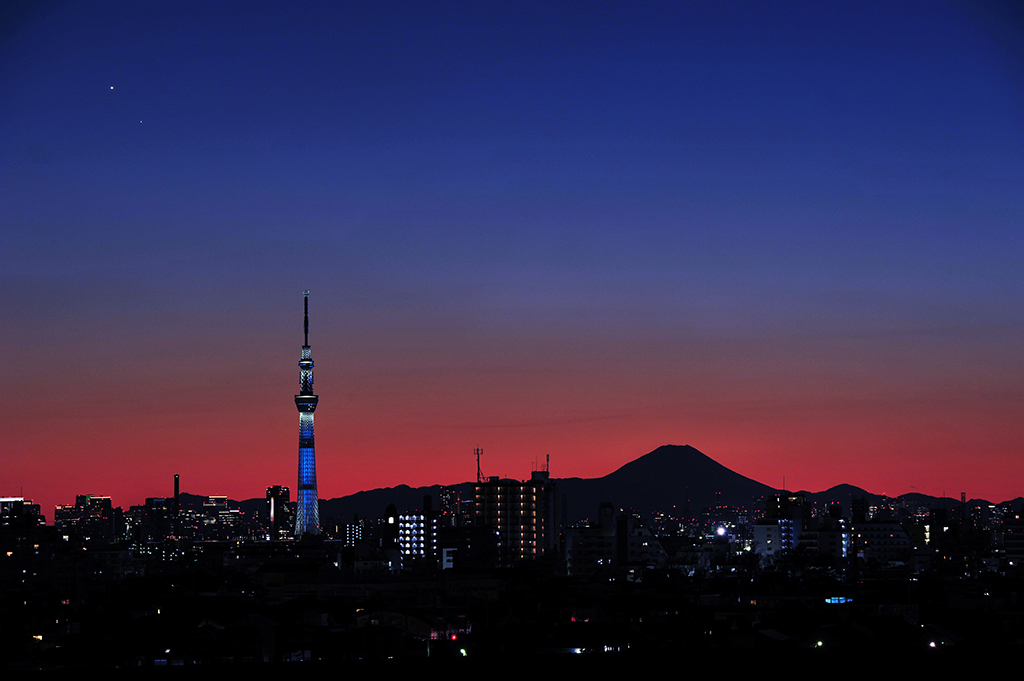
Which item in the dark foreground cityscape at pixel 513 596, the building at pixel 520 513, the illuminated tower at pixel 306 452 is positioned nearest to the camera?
the dark foreground cityscape at pixel 513 596

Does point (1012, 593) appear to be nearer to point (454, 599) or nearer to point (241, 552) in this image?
point (454, 599)

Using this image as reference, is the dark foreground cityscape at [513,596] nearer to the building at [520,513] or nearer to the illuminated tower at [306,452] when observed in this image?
the building at [520,513]

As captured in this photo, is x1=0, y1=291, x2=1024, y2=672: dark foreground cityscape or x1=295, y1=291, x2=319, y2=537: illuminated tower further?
x1=295, y1=291, x2=319, y2=537: illuminated tower

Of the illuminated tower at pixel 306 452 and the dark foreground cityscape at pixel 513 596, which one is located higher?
the illuminated tower at pixel 306 452

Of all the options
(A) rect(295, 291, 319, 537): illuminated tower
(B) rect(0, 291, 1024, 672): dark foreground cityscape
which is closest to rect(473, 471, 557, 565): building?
(B) rect(0, 291, 1024, 672): dark foreground cityscape

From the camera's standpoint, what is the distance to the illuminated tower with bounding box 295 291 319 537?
117625 mm

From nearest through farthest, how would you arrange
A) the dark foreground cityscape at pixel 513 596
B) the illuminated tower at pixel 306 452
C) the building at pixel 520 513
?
the dark foreground cityscape at pixel 513 596
the building at pixel 520 513
the illuminated tower at pixel 306 452

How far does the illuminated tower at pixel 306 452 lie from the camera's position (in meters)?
118

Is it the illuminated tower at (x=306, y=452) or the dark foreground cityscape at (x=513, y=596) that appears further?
the illuminated tower at (x=306, y=452)

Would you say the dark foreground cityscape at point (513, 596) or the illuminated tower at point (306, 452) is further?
the illuminated tower at point (306, 452)

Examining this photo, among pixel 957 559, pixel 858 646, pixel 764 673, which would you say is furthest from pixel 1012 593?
pixel 957 559

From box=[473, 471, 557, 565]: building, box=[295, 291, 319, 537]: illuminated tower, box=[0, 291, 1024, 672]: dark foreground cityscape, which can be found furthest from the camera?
box=[295, 291, 319, 537]: illuminated tower

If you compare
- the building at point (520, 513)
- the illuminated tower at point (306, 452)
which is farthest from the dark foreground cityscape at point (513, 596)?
the illuminated tower at point (306, 452)

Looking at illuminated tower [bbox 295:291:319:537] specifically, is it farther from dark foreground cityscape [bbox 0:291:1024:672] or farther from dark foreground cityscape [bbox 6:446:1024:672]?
dark foreground cityscape [bbox 6:446:1024:672]
